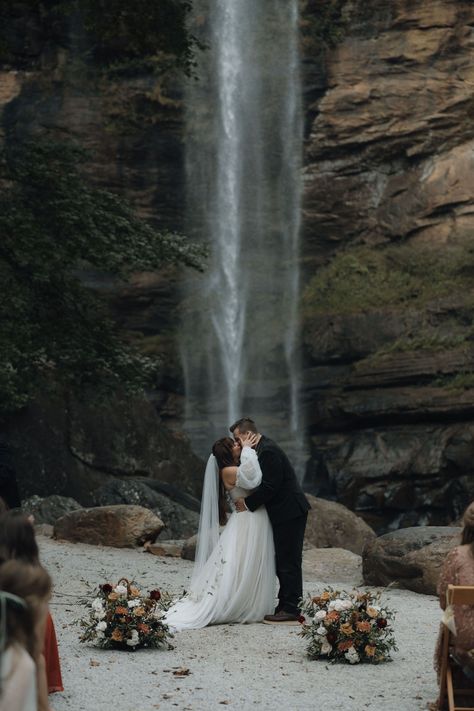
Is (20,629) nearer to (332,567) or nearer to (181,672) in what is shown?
(181,672)

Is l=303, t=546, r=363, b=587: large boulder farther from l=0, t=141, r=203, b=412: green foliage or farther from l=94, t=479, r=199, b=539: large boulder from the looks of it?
l=0, t=141, r=203, b=412: green foliage

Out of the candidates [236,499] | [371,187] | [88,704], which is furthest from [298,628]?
[371,187]

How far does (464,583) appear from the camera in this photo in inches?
290

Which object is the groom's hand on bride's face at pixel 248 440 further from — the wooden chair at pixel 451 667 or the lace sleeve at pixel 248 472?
the wooden chair at pixel 451 667

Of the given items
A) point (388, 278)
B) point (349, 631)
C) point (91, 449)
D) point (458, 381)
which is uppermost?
point (388, 278)

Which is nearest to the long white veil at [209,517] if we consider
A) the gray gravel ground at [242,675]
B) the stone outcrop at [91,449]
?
the gray gravel ground at [242,675]

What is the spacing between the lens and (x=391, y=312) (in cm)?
3353

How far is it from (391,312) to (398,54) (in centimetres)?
761

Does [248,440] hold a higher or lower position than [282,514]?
higher

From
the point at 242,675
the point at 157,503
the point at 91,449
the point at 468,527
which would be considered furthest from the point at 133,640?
the point at 91,449

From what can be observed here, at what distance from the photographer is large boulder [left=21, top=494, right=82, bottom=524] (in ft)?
67.4

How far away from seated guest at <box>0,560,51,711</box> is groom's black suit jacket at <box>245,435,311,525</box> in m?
6.24

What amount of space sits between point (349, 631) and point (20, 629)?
5157 mm

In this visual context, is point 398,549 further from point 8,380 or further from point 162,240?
point 162,240
